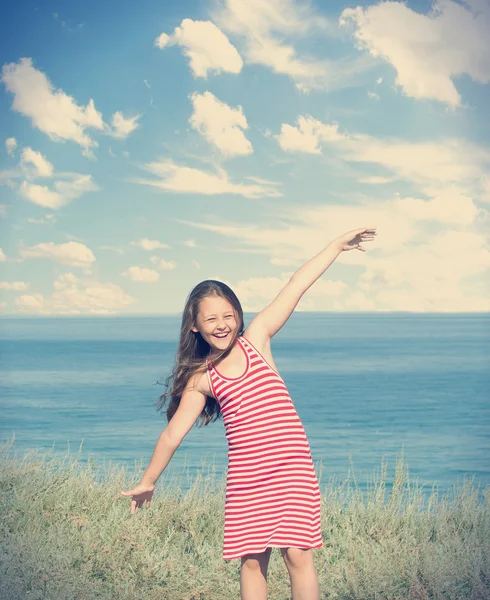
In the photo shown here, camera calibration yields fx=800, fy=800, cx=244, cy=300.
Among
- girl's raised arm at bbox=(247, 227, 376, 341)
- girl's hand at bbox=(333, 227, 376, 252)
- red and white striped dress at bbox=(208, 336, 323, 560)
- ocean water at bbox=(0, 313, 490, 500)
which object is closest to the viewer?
red and white striped dress at bbox=(208, 336, 323, 560)

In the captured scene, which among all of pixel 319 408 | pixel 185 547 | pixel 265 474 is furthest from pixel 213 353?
pixel 319 408

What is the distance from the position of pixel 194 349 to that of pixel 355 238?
97 centimetres

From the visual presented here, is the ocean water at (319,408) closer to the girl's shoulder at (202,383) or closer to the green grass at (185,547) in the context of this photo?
the green grass at (185,547)

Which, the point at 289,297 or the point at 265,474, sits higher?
the point at 289,297

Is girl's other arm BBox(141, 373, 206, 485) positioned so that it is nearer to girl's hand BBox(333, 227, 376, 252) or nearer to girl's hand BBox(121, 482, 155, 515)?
girl's hand BBox(121, 482, 155, 515)

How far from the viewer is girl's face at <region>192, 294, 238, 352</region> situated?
365cm

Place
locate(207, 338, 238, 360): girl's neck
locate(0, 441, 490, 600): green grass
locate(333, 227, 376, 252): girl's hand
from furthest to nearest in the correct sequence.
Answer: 1. locate(0, 441, 490, 600): green grass
2. locate(333, 227, 376, 252): girl's hand
3. locate(207, 338, 238, 360): girl's neck

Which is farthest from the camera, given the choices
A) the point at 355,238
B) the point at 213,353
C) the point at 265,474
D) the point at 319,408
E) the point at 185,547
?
the point at 319,408

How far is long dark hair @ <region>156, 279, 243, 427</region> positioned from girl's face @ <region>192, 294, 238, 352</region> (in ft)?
0.07

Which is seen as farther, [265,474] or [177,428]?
[177,428]

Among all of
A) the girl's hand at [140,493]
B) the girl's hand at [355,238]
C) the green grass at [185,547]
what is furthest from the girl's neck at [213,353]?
the green grass at [185,547]

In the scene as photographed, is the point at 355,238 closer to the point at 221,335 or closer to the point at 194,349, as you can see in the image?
the point at 221,335

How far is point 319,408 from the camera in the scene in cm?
4366

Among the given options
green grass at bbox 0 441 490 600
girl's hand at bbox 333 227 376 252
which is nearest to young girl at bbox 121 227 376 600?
girl's hand at bbox 333 227 376 252
